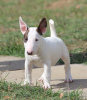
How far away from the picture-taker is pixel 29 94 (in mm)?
4289

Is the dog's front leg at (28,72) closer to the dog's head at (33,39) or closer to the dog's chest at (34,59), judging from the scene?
the dog's chest at (34,59)

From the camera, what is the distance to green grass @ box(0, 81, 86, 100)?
165 inches

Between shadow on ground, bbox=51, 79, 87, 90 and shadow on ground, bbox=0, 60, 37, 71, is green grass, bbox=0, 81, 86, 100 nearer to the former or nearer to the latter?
shadow on ground, bbox=51, 79, 87, 90

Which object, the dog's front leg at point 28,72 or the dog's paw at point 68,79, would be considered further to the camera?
the dog's paw at point 68,79

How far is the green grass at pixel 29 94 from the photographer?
13.7 ft

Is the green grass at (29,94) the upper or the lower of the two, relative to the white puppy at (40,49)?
lower

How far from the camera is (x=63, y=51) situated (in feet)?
17.9

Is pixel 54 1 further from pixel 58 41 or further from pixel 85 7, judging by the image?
pixel 58 41

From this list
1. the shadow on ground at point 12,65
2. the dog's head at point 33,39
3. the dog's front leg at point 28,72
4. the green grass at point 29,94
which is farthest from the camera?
the shadow on ground at point 12,65

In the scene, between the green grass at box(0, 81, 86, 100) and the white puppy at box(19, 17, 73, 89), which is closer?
the green grass at box(0, 81, 86, 100)

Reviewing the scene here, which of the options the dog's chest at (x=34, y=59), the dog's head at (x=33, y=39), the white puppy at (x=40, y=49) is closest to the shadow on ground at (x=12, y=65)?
the white puppy at (x=40, y=49)

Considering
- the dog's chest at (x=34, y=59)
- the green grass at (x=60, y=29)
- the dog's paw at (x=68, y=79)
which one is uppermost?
the green grass at (x=60, y=29)

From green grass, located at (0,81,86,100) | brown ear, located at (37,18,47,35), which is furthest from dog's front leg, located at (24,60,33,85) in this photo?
brown ear, located at (37,18,47,35)

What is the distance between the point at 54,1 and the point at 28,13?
147 inches
